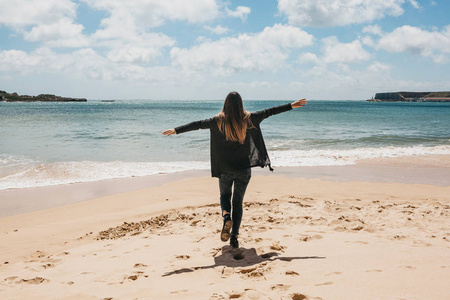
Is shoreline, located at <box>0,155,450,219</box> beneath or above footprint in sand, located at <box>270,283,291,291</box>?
beneath

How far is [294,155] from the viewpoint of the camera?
15195mm

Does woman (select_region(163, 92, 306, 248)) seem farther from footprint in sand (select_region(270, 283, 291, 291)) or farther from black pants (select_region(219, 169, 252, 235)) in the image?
footprint in sand (select_region(270, 283, 291, 291))

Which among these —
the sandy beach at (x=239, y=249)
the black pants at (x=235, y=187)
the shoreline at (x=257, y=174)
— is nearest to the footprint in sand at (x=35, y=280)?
the sandy beach at (x=239, y=249)

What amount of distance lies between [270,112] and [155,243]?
2626mm

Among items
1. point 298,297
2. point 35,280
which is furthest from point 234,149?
point 35,280

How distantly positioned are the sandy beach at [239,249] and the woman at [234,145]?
861 mm

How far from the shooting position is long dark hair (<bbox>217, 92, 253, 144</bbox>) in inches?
151

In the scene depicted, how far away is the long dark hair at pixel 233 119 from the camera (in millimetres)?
3848

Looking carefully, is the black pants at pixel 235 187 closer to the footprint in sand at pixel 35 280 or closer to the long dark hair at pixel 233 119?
the long dark hair at pixel 233 119

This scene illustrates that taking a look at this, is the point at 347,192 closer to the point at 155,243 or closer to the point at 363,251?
the point at 363,251

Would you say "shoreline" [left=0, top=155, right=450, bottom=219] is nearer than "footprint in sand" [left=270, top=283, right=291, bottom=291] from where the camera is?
No

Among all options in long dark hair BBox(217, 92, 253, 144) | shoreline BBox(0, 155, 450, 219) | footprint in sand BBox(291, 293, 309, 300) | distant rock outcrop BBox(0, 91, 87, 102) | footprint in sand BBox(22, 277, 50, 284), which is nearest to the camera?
footprint in sand BBox(291, 293, 309, 300)

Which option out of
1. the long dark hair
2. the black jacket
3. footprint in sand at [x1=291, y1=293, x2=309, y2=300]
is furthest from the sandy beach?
the long dark hair

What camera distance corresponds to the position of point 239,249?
169 inches
